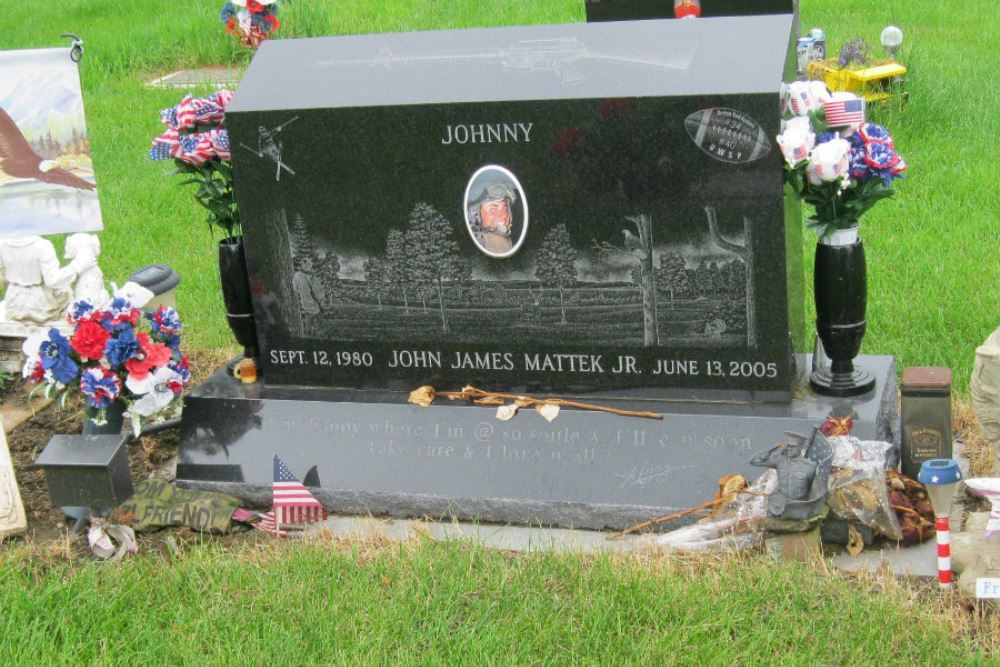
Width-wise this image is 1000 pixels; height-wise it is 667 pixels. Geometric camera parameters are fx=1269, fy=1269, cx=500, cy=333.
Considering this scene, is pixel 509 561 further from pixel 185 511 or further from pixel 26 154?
pixel 26 154

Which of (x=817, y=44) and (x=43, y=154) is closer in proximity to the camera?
(x=43, y=154)

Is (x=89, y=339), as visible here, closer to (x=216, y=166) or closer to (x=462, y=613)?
(x=216, y=166)

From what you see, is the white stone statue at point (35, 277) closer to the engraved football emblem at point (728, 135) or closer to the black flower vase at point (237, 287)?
the black flower vase at point (237, 287)

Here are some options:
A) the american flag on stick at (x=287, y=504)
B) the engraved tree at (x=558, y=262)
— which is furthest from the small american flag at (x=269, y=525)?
the engraved tree at (x=558, y=262)

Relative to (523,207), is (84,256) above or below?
below

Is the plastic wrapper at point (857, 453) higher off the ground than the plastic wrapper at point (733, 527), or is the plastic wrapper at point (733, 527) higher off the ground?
the plastic wrapper at point (857, 453)

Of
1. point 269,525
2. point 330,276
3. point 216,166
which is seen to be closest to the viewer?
point 269,525

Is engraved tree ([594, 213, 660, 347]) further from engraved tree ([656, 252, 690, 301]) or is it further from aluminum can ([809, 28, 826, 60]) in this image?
aluminum can ([809, 28, 826, 60])

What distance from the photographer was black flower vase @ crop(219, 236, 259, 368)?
516 cm

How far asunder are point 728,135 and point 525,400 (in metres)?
1.25

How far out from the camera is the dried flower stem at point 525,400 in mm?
4625

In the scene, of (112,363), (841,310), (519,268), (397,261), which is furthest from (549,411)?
(112,363)

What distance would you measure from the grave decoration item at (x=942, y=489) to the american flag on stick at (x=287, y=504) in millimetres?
2204
